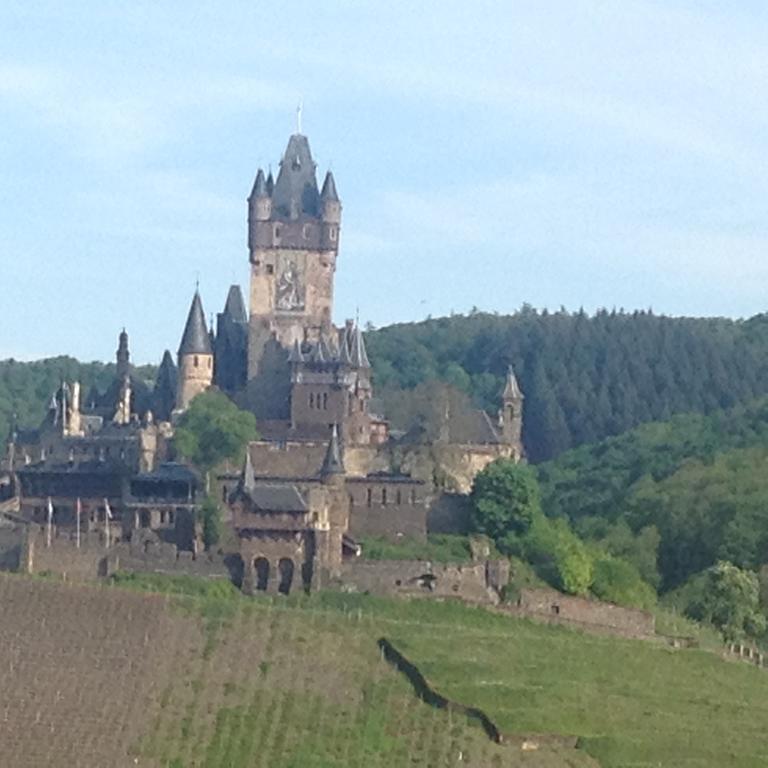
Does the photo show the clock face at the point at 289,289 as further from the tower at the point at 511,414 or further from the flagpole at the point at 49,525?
the flagpole at the point at 49,525

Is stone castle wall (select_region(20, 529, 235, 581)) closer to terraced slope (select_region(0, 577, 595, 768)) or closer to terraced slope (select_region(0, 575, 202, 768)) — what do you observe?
terraced slope (select_region(0, 575, 202, 768))

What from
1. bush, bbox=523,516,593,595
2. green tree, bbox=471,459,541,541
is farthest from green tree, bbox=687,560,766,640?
green tree, bbox=471,459,541,541

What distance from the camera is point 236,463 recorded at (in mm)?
92312

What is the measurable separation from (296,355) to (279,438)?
→ 3823 millimetres

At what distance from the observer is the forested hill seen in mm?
146875

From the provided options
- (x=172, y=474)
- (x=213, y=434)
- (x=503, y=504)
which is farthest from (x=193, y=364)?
(x=503, y=504)

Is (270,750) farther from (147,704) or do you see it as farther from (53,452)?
(53,452)

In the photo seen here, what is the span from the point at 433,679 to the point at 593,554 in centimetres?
1827

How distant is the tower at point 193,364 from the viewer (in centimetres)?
10094

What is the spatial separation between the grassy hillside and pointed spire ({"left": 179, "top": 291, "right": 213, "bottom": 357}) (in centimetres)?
1744

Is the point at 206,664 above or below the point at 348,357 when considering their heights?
below

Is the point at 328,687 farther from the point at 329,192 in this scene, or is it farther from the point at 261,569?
the point at 329,192

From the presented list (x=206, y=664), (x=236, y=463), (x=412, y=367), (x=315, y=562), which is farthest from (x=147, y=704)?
(x=412, y=367)

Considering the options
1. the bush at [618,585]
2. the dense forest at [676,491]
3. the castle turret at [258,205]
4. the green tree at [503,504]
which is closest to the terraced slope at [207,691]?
the green tree at [503,504]
